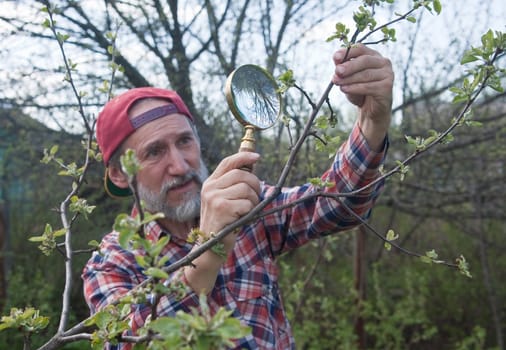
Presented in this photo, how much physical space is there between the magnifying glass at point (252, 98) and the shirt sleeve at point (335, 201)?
0.75ft

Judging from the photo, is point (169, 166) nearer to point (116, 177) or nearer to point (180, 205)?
point (180, 205)

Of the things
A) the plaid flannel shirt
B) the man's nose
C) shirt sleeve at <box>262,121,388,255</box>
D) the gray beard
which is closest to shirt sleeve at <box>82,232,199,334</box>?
the plaid flannel shirt

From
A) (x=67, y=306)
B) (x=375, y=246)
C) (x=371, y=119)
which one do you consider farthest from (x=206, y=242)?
(x=375, y=246)

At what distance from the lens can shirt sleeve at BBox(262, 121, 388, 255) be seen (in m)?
1.71

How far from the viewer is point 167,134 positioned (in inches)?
78.5

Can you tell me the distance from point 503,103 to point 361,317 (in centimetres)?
234

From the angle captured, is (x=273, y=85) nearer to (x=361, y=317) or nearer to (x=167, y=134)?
(x=167, y=134)

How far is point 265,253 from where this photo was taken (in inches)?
86.0

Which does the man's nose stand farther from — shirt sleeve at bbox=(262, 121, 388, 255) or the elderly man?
shirt sleeve at bbox=(262, 121, 388, 255)

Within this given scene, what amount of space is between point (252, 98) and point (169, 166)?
24.4 inches

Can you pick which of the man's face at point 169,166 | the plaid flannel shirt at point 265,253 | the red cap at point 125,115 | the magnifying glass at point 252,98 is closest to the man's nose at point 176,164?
the man's face at point 169,166

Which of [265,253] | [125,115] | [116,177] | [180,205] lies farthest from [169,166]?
[265,253]

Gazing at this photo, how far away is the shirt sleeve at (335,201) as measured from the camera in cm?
171

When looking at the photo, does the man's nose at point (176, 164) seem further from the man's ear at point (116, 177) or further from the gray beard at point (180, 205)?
the man's ear at point (116, 177)
